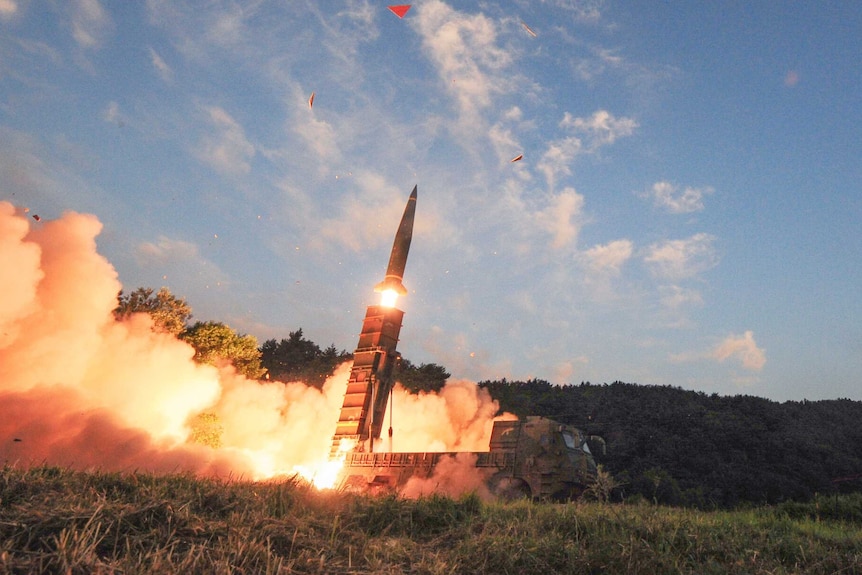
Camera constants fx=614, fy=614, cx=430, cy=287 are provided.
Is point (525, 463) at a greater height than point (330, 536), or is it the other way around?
point (525, 463)

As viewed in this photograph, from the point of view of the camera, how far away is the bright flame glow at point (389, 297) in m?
29.5

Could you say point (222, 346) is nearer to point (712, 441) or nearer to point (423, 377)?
point (423, 377)

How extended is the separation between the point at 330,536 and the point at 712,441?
106ft

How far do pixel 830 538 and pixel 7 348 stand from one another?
83.0 ft

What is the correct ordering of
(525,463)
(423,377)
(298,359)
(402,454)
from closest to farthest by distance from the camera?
(525,463) → (402,454) → (423,377) → (298,359)

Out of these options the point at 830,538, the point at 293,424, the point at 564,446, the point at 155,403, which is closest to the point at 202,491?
the point at 830,538

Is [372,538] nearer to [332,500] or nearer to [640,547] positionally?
[332,500]

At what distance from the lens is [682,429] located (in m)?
37.2

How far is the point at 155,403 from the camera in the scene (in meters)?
29.5

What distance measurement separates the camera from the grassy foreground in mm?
5922

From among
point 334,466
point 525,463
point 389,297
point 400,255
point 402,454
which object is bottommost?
point 334,466

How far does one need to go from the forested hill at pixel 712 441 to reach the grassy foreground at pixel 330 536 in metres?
16.8

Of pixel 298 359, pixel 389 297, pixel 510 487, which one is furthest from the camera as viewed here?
pixel 298 359

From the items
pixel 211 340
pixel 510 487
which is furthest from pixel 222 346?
pixel 510 487
